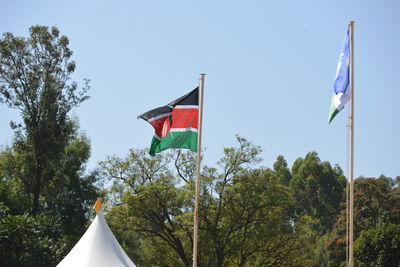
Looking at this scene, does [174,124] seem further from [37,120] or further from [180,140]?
[37,120]

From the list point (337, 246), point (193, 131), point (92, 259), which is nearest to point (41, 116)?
point (92, 259)

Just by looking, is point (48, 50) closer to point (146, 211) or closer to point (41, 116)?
point (41, 116)

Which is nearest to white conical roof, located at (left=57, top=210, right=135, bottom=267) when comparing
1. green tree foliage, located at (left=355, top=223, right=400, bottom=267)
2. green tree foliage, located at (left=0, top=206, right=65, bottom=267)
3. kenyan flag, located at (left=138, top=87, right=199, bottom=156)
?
kenyan flag, located at (left=138, top=87, right=199, bottom=156)

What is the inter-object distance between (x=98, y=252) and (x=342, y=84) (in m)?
9.51

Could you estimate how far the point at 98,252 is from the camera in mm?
19797

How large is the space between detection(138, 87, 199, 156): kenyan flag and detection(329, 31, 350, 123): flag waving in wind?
3.82m

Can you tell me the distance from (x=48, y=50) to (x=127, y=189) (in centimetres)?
1079

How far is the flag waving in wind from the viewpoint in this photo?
53.2 ft

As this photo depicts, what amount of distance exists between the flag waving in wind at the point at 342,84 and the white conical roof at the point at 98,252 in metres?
8.49

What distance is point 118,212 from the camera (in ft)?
124

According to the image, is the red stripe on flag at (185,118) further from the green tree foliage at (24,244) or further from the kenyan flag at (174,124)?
the green tree foliage at (24,244)

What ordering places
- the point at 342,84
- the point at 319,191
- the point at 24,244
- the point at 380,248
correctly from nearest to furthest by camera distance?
the point at 342,84 → the point at 24,244 → the point at 380,248 → the point at 319,191

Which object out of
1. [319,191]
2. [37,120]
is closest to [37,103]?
[37,120]

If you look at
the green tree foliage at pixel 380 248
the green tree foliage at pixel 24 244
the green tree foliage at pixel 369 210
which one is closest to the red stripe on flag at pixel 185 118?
the green tree foliage at pixel 24 244
